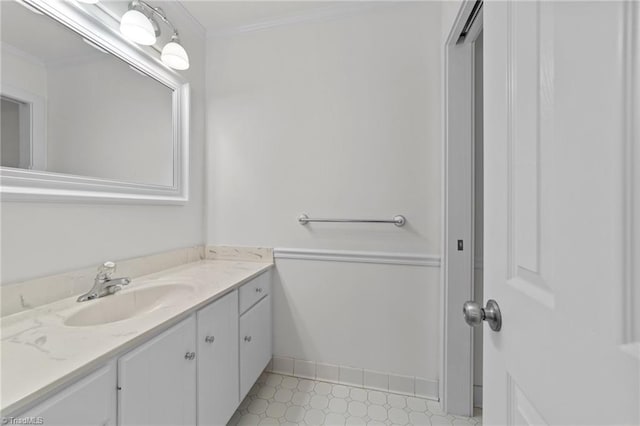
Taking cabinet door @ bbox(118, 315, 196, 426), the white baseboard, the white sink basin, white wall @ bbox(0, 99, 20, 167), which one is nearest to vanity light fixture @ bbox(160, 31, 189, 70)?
white wall @ bbox(0, 99, 20, 167)

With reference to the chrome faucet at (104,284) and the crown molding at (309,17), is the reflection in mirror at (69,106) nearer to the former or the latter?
the chrome faucet at (104,284)

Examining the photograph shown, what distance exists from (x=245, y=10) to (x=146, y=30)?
2.23ft

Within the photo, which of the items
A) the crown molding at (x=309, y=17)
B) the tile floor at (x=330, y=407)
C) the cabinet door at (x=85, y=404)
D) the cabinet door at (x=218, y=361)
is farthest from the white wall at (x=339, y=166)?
the cabinet door at (x=85, y=404)

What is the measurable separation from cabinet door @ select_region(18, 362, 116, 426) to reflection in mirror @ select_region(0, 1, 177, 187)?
76 centimetres

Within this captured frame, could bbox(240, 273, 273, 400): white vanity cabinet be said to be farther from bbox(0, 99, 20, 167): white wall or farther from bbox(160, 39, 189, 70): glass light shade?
bbox(160, 39, 189, 70): glass light shade

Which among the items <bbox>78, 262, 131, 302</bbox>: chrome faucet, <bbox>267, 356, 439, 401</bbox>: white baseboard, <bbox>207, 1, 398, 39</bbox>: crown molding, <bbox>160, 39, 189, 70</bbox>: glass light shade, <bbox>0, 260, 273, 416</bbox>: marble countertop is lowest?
<bbox>267, 356, 439, 401</bbox>: white baseboard

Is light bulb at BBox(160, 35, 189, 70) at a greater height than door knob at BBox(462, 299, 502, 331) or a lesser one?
greater

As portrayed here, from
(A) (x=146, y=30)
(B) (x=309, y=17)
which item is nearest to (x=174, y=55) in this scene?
(A) (x=146, y=30)

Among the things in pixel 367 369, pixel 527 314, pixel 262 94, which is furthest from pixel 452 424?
pixel 262 94

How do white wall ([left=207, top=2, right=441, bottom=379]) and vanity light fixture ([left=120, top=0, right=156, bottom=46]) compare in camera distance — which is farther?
white wall ([left=207, top=2, right=441, bottom=379])

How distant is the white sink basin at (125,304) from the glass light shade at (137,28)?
113cm

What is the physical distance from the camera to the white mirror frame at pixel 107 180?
879 mm

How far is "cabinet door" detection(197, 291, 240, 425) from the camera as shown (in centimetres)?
101

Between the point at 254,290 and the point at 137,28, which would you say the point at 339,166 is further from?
the point at 137,28
